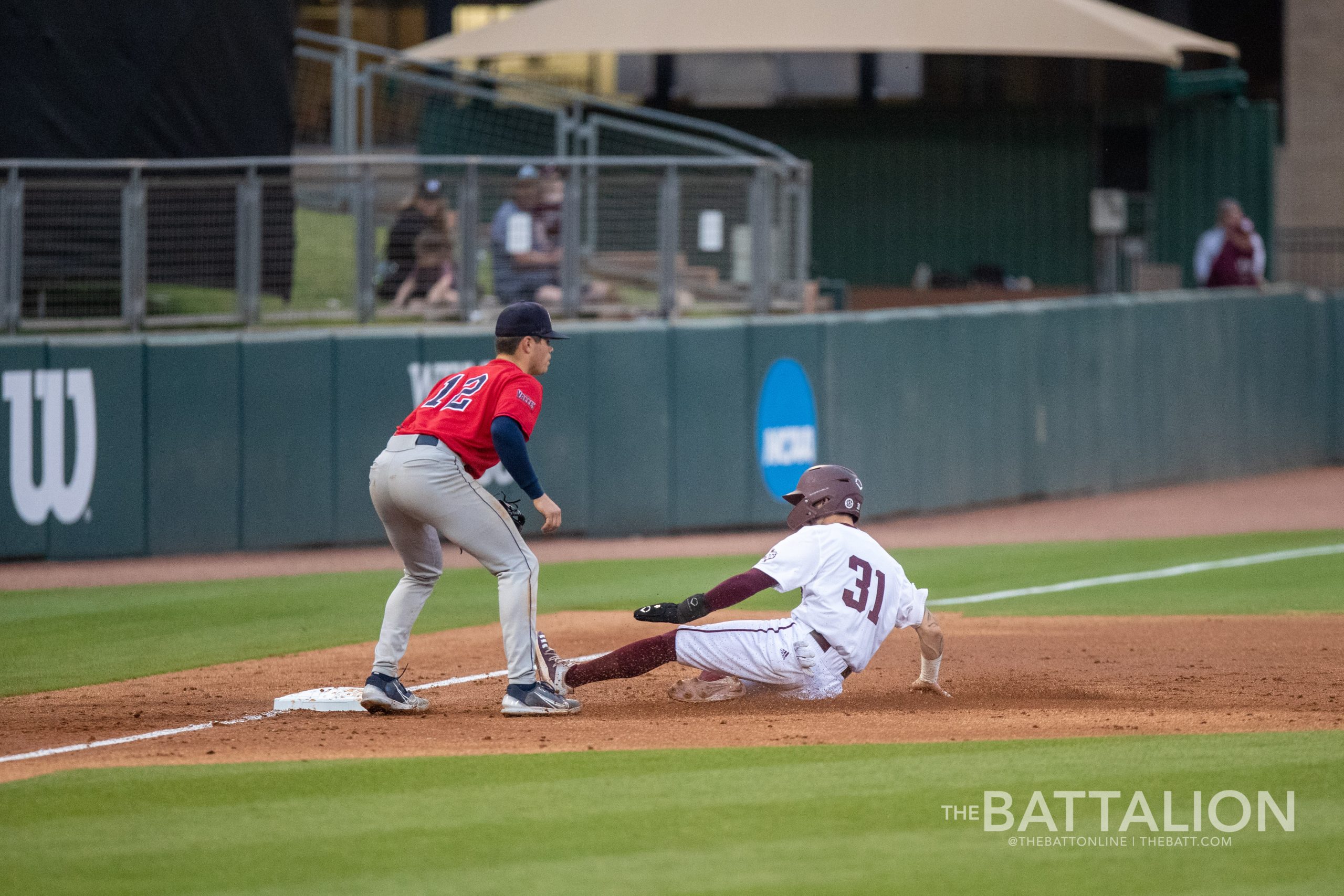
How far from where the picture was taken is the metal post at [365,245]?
513 inches

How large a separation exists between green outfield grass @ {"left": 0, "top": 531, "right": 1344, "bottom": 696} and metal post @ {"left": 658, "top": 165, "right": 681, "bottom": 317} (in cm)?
266

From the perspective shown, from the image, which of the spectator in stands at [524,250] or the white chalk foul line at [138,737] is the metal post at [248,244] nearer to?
the spectator in stands at [524,250]

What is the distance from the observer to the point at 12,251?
12.4 metres

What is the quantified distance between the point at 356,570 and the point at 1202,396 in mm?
9972

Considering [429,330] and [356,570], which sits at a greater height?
[429,330]

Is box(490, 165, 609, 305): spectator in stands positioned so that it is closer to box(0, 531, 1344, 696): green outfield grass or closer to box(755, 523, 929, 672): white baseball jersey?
box(0, 531, 1344, 696): green outfield grass

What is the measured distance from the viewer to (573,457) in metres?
13.7

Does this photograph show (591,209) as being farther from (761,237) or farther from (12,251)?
(12,251)

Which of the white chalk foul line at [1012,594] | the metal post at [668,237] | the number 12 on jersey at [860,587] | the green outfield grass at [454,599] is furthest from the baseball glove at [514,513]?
the metal post at [668,237]

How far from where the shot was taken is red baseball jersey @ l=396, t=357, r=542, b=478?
663 cm

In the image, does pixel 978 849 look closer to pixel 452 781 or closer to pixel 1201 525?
pixel 452 781

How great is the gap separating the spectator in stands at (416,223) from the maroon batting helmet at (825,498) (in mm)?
7160

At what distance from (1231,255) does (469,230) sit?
31.9ft

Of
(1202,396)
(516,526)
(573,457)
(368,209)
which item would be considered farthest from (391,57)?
(516,526)
